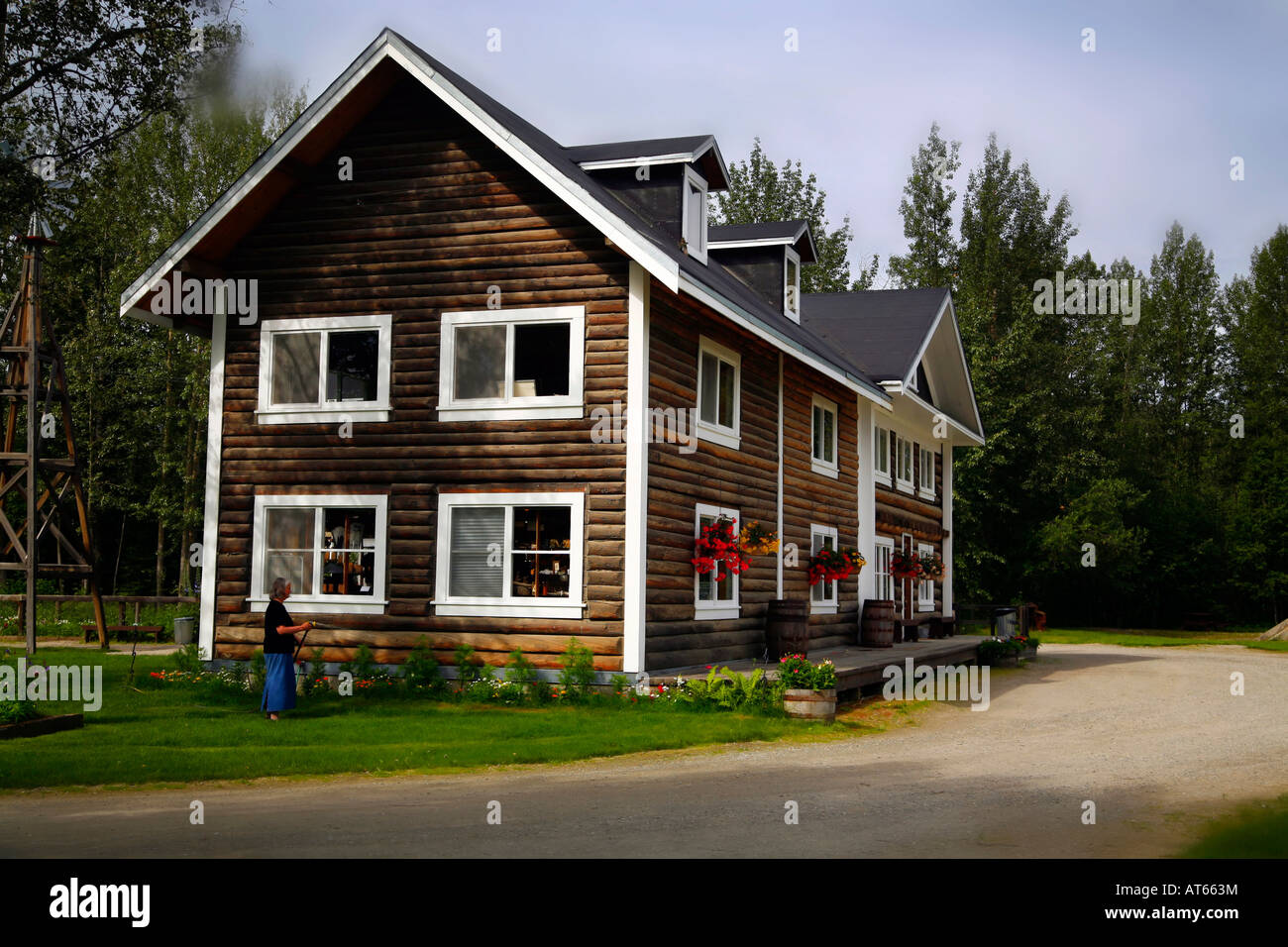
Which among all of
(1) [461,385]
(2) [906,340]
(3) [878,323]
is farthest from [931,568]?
(1) [461,385]

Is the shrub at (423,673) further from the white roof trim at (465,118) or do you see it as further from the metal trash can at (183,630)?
the metal trash can at (183,630)

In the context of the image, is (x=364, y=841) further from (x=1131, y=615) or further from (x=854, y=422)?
(x=1131, y=615)

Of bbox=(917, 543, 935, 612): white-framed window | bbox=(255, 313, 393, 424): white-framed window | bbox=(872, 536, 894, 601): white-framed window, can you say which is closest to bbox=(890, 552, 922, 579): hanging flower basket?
bbox=(872, 536, 894, 601): white-framed window

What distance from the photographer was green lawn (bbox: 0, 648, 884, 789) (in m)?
11.3

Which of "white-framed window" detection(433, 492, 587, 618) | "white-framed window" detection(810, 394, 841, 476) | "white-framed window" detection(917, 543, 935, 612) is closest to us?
"white-framed window" detection(433, 492, 587, 618)

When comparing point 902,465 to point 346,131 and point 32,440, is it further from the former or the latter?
point 32,440

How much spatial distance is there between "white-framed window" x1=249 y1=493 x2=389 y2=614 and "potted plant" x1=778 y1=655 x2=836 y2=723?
6.16m

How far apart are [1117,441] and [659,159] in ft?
126

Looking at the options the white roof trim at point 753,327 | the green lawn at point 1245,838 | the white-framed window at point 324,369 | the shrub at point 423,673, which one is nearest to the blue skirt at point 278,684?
the shrub at point 423,673

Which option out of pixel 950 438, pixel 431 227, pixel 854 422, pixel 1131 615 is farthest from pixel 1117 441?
pixel 431 227

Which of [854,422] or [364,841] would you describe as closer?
[364,841]

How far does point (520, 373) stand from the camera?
17.6 m

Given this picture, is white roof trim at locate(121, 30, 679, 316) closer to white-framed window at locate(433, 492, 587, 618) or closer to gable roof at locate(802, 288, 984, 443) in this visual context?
white-framed window at locate(433, 492, 587, 618)

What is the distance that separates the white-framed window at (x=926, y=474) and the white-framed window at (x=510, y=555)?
701 inches
